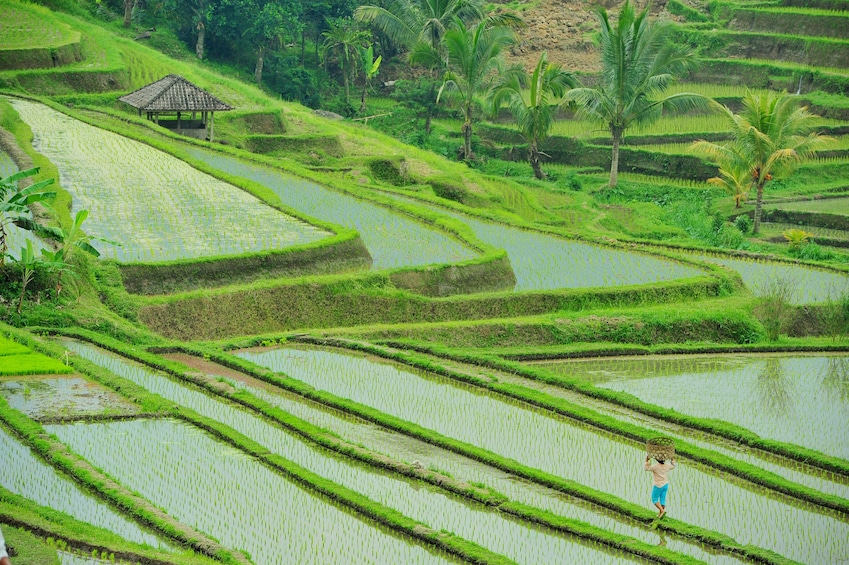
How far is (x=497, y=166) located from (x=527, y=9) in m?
8.52

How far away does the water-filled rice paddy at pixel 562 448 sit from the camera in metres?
8.73

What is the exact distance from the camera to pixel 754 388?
41.0 feet

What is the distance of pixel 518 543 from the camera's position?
27.1ft

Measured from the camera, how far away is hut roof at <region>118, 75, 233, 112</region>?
2247 cm

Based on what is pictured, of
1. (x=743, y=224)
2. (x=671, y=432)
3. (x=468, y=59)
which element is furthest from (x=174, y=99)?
(x=671, y=432)

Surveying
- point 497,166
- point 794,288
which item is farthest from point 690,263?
point 497,166

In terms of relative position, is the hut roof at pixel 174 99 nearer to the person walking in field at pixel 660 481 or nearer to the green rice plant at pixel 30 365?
the green rice plant at pixel 30 365

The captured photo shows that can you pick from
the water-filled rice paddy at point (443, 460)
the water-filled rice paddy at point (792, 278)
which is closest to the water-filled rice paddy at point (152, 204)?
the water-filled rice paddy at point (443, 460)

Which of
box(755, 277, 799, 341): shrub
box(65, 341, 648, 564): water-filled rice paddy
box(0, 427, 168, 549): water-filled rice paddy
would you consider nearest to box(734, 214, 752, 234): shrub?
box(755, 277, 799, 341): shrub

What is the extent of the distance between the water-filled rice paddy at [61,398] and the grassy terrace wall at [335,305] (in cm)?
243

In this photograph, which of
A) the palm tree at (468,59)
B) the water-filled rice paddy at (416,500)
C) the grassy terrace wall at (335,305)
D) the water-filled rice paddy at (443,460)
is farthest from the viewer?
the palm tree at (468,59)

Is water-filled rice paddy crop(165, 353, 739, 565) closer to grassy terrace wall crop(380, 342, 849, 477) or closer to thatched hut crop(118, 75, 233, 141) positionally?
grassy terrace wall crop(380, 342, 849, 477)

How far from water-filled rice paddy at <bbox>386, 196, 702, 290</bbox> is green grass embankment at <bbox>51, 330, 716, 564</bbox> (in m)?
5.17

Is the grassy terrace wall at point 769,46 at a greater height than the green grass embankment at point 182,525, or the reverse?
the grassy terrace wall at point 769,46
